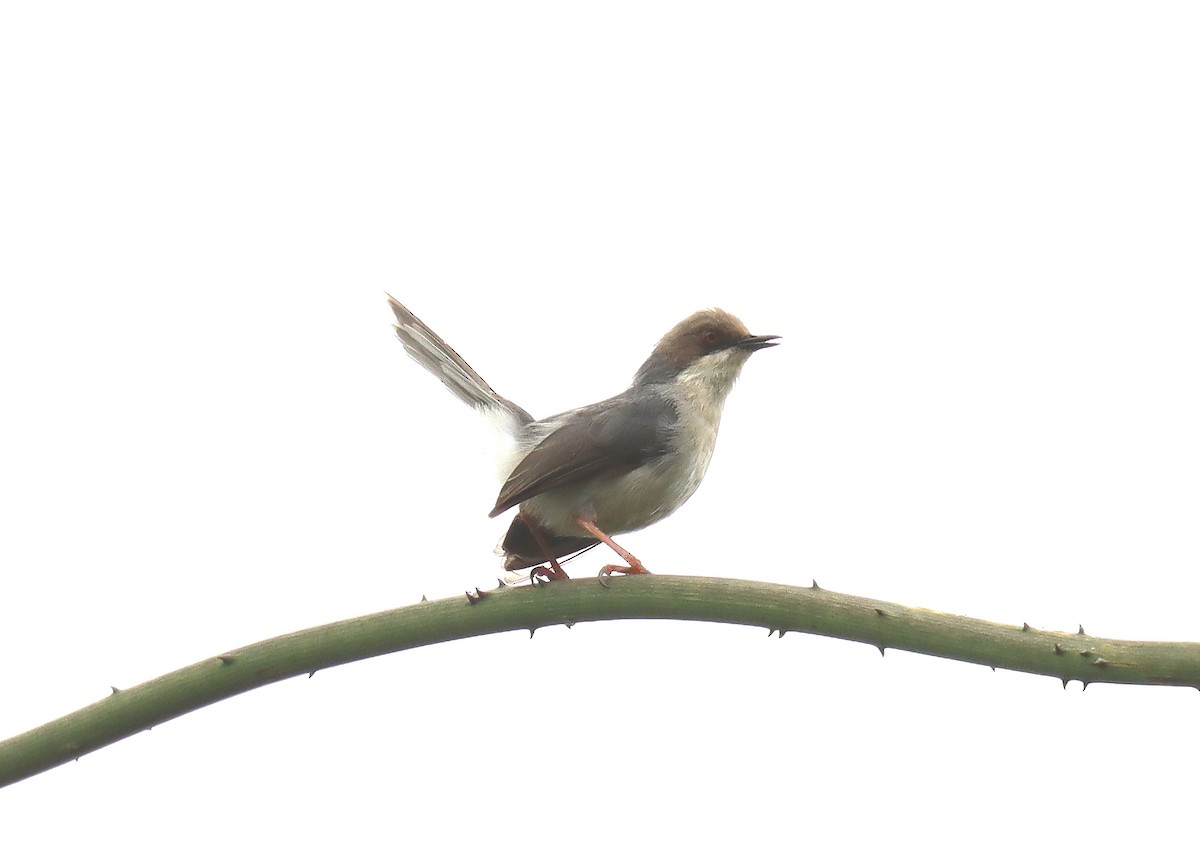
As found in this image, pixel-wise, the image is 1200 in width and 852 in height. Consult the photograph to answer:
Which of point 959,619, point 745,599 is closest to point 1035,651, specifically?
point 959,619

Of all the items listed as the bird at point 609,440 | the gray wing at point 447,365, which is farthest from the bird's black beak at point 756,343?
the gray wing at point 447,365

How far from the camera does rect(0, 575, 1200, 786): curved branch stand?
138 inches

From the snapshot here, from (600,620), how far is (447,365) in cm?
285

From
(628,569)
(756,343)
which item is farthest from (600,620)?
(756,343)

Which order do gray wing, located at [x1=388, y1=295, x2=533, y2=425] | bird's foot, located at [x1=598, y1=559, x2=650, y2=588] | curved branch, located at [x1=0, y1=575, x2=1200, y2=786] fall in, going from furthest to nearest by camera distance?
gray wing, located at [x1=388, y1=295, x2=533, y2=425] → bird's foot, located at [x1=598, y1=559, x2=650, y2=588] → curved branch, located at [x1=0, y1=575, x2=1200, y2=786]

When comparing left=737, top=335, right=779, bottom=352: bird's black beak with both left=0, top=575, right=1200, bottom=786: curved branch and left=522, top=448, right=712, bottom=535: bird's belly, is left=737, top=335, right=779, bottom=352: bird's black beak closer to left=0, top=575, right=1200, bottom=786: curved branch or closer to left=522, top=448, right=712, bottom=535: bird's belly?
left=522, top=448, right=712, bottom=535: bird's belly

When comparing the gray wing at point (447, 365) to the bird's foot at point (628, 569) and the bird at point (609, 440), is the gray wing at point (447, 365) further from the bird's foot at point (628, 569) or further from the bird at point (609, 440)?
the bird's foot at point (628, 569)

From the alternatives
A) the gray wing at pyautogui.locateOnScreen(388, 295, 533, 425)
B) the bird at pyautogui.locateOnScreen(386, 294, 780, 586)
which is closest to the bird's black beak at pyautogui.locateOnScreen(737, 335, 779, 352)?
the bird at pyautogui.locateOnScreen(386, 294, 780, 586)

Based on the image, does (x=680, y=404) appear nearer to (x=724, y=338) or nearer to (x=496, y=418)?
(x=724, y=338)

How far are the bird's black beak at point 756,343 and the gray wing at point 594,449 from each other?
58 cm

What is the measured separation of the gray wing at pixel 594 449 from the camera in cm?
598

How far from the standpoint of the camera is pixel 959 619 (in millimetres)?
3607

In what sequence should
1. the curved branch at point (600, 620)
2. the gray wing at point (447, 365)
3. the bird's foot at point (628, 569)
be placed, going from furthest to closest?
the gray wing at point (447, 365) < the bird's foot at point (628, 569) < the curved branch at point (600, 620)

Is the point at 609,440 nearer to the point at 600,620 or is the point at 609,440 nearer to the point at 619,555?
the point at 619,555
